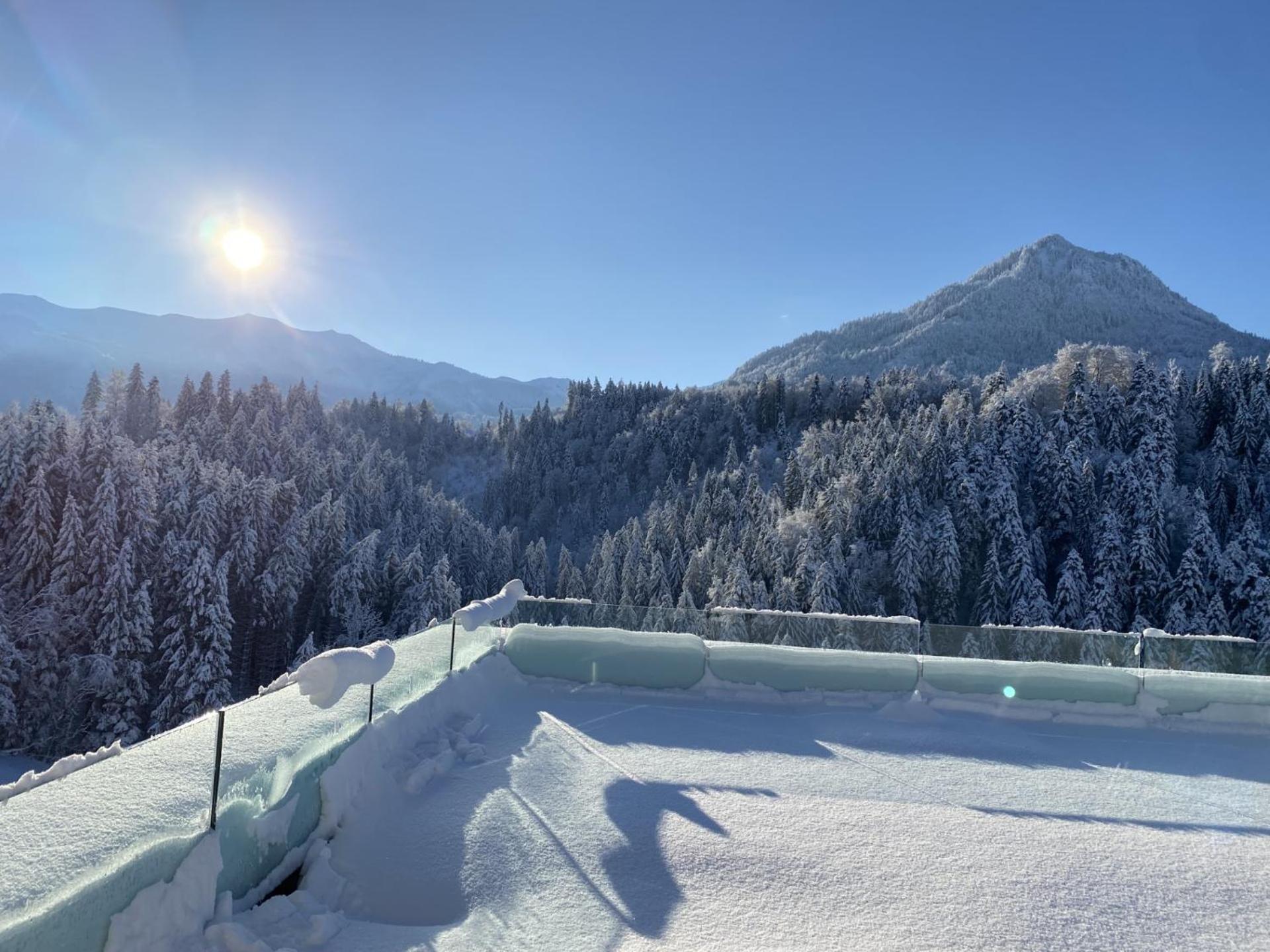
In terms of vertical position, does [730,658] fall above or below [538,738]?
above

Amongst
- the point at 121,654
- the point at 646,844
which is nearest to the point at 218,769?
the point at 646,844

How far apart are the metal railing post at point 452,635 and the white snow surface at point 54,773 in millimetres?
4169

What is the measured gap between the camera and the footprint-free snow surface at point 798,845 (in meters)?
4.57

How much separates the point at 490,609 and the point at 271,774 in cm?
510

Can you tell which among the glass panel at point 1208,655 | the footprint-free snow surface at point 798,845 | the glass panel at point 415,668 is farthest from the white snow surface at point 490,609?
Answer: the glass panel at point 1208,655

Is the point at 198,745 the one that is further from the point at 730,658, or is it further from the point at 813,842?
the point at 730,658

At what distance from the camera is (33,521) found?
33594 mm

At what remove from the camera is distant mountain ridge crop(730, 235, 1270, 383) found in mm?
141000

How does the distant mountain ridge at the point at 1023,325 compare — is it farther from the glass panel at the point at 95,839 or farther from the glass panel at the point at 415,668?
the glass panel at the point at 95,839

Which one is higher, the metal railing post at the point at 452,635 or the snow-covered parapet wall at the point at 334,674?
the snow-covered parapet wall at the point at 334,674

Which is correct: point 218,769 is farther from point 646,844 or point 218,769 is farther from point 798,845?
point 798,845

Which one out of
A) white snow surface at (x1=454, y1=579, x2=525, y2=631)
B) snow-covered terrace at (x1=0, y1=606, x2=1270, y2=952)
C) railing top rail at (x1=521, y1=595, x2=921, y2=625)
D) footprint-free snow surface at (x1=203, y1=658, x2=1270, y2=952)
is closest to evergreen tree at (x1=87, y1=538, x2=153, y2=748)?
white snow surface at (x1=454, y1=579, x2=525, y2=631)

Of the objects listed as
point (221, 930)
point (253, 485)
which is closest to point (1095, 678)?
point (221, 930)

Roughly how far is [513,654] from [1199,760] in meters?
8.28
